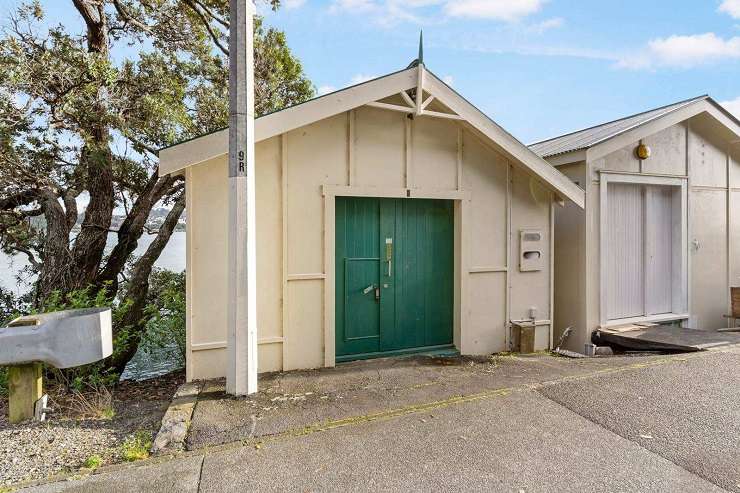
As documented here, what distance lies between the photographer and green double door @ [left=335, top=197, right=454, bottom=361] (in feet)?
17.8

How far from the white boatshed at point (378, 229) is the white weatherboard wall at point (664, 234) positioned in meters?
0.76

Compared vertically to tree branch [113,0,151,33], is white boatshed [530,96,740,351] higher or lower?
lower

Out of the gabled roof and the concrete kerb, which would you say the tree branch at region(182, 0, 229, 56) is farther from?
the concrete kerb

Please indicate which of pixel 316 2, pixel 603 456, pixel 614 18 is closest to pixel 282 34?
pixel 316 2

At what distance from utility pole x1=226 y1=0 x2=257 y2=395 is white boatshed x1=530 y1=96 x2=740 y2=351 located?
544 centimetres

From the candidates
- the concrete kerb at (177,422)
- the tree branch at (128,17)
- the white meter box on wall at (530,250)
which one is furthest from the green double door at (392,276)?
the tree branch at (128,17)

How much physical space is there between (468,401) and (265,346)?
245cm

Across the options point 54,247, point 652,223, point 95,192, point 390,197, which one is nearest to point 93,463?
point 390,197

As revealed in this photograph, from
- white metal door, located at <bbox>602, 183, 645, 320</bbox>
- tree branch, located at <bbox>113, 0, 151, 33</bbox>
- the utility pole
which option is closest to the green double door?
the utility pole

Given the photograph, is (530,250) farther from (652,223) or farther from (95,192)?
(95,192)

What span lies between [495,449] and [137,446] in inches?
112

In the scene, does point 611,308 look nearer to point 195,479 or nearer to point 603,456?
point 603,456

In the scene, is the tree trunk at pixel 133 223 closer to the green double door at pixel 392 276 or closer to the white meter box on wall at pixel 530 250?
the green double door at pixel 392 276

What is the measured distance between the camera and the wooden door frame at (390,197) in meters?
5.11
